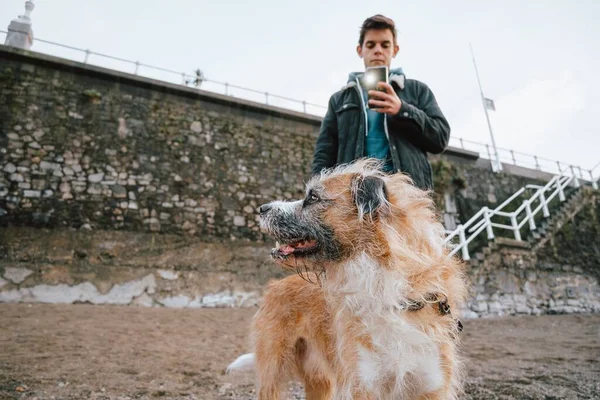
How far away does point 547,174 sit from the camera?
635 inches

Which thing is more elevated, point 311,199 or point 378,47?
point 378,47

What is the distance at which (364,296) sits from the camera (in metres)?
1.71

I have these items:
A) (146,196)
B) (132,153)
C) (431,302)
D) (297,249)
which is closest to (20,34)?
(132,153)

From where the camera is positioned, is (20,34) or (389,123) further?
(20,34)

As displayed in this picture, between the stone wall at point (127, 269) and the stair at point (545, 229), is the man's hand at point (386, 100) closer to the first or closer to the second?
the stone wall at point (127, 269)

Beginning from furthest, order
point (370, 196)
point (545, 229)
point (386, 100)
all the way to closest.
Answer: point (545, 229) < point (386, 100) < point (370, 196)

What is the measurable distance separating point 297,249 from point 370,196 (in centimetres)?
51

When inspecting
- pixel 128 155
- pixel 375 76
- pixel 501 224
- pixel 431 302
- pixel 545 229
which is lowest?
pixel 431 302

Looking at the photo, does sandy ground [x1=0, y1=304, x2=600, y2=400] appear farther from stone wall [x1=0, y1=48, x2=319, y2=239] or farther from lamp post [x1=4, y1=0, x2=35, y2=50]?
lamp post [x1=4, y1=0, x2=35, y2=50]

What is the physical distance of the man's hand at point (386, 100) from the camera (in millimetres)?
2021

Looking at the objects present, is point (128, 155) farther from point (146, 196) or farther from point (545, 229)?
point (545, 229)

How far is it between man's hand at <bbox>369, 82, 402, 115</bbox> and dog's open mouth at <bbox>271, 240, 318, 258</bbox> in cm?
92

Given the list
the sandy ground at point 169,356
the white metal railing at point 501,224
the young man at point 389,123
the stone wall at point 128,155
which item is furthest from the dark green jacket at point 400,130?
the stone wall at point 128,155

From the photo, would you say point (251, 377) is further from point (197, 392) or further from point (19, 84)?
point (19, 84)
